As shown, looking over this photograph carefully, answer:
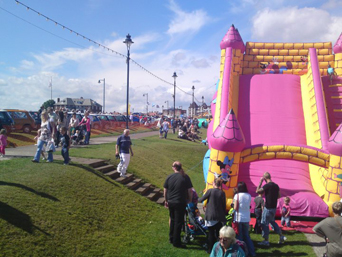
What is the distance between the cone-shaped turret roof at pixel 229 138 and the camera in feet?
30.1

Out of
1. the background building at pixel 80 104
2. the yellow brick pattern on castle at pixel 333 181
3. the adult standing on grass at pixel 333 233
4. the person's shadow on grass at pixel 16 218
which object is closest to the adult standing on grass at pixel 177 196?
the person's shadow on grass at pixel 16 218

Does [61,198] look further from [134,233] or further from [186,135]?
[186,135]

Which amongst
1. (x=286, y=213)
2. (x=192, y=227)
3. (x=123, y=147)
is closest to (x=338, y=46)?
(x=286, y=213)

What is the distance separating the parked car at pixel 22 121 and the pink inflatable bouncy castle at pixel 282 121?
1349 centimetres

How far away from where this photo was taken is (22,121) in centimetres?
2009

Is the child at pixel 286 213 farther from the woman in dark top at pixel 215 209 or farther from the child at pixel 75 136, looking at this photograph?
the child at pixel 75 136

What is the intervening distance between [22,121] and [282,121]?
1646 cm

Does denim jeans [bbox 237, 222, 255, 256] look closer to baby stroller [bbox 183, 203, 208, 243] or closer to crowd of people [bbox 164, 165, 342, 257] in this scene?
crowd of people [bbox 164, 165, 342, 257]

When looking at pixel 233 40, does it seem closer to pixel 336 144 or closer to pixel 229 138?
pixel 229 138

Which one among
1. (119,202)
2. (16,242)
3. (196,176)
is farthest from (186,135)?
(16,242)

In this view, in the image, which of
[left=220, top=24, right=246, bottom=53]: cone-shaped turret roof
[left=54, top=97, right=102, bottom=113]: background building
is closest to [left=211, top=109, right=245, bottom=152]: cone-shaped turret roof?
[left=220, top=24, right=246, bottom=53]: cone-shaped turret roof

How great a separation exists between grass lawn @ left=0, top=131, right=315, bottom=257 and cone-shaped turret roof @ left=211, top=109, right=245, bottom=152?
2.65 metres

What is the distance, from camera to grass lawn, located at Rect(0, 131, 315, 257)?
6109 millimetres

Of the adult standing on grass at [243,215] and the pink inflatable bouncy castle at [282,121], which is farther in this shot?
the pink inflatable bouncy castle at [282,121]
